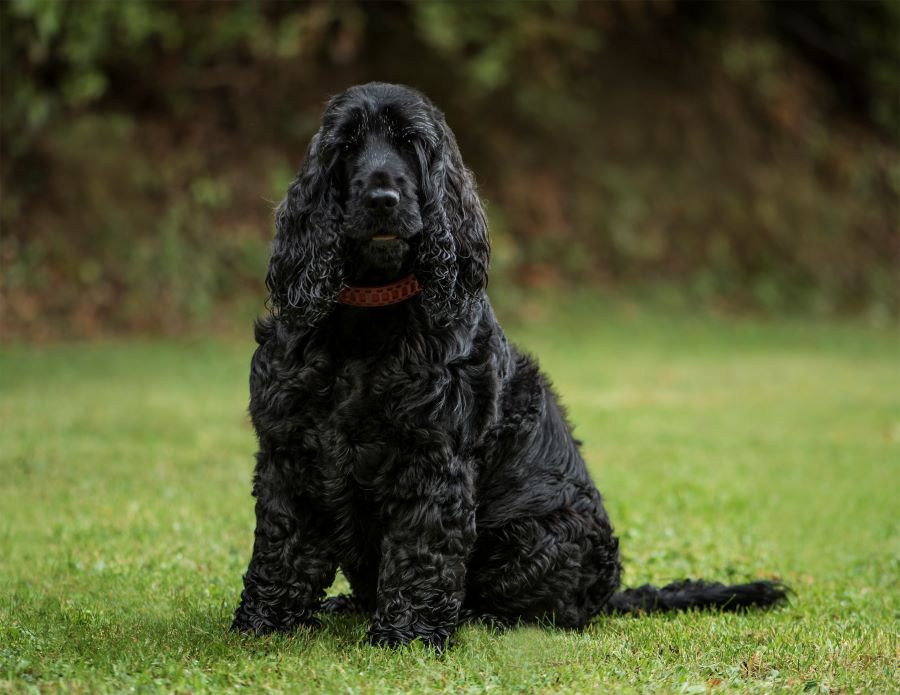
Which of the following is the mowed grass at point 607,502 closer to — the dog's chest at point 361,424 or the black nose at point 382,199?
the dog's chest at point 361,424

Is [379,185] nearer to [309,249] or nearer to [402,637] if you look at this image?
[309,249]

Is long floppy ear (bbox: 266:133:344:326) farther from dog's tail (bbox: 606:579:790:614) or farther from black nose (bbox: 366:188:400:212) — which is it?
dog's tail (bbox: 606:579:790:614)

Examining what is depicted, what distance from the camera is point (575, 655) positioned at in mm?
4902

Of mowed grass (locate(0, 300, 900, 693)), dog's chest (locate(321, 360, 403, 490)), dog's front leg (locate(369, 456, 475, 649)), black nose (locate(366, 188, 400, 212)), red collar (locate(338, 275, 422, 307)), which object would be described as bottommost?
mowed grass (locate(0, 300, 900, 693))

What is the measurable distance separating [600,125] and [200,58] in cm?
703

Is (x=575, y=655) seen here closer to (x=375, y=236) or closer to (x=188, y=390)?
(x=375, y=236)

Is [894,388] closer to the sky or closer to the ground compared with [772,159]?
closer to the ground

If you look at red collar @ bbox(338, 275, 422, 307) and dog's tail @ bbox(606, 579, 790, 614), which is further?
dog's tail @ bbox(606, 579, 790, 614)

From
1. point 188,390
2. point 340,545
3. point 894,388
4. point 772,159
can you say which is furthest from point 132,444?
point 772,159

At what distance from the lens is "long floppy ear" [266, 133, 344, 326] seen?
4.78 metres

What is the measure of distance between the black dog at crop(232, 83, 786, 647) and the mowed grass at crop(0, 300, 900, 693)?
30 centimetres

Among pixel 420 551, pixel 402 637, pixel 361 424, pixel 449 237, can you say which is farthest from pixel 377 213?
pixel 402 637

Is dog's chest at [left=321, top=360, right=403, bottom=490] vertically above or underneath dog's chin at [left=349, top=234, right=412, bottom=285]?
underneath

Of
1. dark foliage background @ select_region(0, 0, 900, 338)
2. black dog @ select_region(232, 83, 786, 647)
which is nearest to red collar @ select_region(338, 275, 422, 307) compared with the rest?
black dog @ select_region(232, 83, 786, 647)
